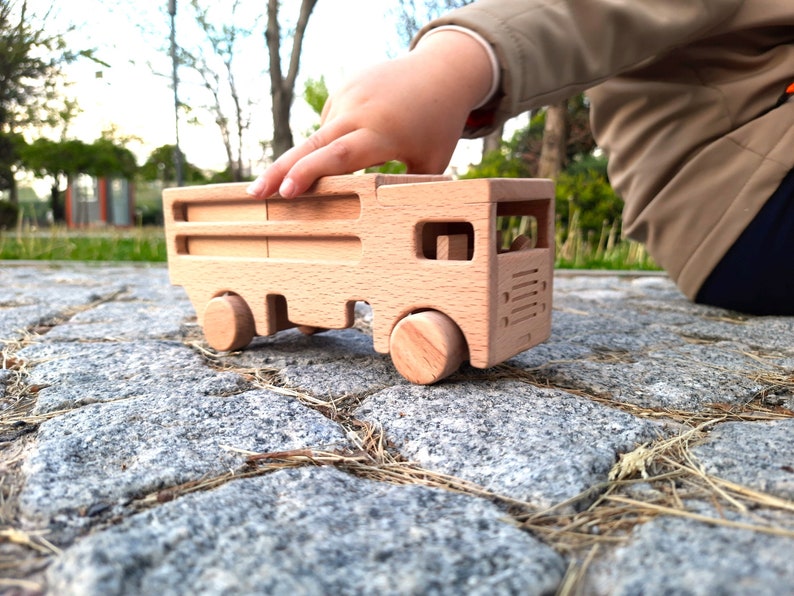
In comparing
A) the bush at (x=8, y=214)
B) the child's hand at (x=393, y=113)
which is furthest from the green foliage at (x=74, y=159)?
the child's hand at (x=393, y=113)

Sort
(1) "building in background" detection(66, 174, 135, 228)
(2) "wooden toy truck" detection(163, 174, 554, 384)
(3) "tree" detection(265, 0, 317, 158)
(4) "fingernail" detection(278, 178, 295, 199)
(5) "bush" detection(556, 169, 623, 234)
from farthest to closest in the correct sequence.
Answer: (1) "building in background" detection(66, 174, 135, 228)
(3) "tree" detection(265, 0, 317, 158)
(5) "bush" detection(556, 169, 623, 234)
(4) "fingernail" detection(278, 178, 295, 199)
(2) "wooden toy truck" detection(163, 174, 554, 384)

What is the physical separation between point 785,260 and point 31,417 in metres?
1.95

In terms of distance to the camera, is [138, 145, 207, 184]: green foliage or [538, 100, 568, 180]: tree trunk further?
[138, 145, 207, 184]: green foliage

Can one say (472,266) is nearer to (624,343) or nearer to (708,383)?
(708,383)

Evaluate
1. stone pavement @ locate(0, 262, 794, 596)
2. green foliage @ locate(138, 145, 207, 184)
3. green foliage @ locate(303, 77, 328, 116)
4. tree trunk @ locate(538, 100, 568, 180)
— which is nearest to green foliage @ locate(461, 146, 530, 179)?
tree trunk @ locate(538, 100, 568, 180)

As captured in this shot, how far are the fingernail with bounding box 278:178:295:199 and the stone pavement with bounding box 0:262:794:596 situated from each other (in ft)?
1.35

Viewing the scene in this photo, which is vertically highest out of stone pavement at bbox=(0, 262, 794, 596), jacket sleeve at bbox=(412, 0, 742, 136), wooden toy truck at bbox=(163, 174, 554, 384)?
jacket sleeve at bbox=(412, 0, 742, 136)

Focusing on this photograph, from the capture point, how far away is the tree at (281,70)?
24.4ft

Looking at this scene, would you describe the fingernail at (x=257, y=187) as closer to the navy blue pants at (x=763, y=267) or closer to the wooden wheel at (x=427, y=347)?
the wooden wheel at (x=427, y=347)

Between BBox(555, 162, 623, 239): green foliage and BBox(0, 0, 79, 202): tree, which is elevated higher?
BBox(0, 0, 79, 202): tree

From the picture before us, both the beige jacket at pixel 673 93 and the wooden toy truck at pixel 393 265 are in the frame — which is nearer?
the wooden toy truck at pixel 393 265

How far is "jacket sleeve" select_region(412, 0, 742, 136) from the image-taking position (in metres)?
1.38

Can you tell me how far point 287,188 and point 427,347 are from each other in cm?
46

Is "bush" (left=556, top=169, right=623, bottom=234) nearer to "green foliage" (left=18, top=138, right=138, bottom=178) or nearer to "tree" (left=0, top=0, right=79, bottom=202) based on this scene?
"tree" (left=0, top=0, right=79, bottom=202)
